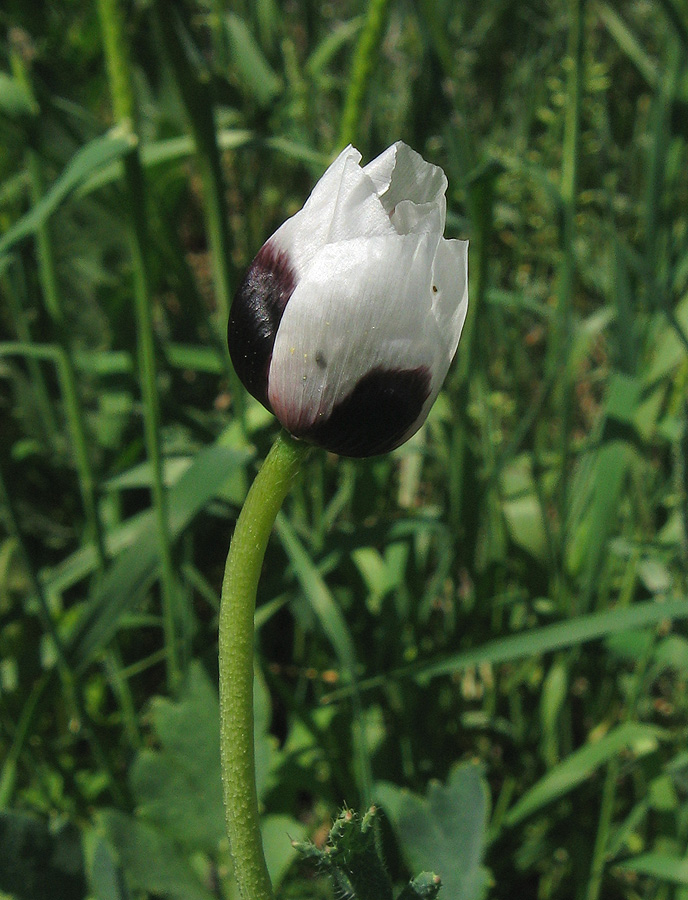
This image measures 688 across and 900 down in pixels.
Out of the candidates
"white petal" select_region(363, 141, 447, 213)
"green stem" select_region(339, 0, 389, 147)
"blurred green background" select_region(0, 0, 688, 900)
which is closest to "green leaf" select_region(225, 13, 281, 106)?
"blurred green background" select_region(0, 0, 688, 900)

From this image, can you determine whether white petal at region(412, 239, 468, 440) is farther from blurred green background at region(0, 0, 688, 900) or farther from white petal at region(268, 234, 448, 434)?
blurred green background at region(0, 0, 688, 900)

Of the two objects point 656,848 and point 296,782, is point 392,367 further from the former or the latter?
point 656,848

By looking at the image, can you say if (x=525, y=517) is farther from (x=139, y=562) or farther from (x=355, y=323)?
(x=355, y=323)

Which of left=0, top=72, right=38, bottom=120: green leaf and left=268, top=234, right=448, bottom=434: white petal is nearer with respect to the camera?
left=268, top=234, right=448, bottom=434: white petal

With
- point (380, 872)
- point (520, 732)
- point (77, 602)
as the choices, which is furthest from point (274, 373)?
point (77, 602)

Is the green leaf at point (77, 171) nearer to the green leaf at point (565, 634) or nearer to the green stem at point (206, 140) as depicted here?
the green stem at point (206, 140)

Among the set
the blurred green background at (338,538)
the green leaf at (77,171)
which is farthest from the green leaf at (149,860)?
the green leaf at (77,171)

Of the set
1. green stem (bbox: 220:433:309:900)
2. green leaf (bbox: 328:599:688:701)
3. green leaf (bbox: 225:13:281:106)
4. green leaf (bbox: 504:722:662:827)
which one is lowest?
green leaf (bbox: 504:722:662:827)
